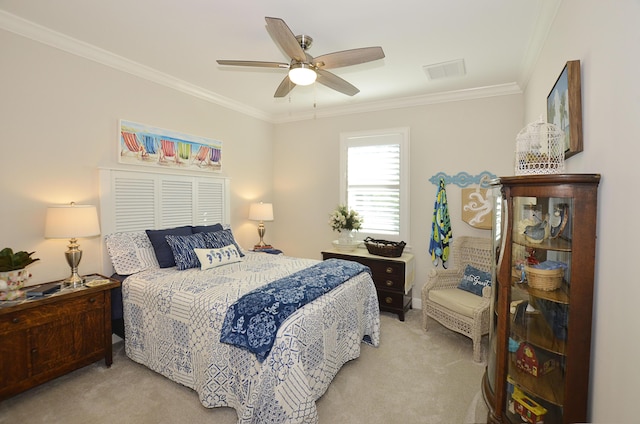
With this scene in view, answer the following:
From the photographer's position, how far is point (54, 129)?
2.57 metres

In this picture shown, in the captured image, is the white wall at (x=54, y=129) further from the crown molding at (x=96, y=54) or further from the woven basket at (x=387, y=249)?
the woven basket at (x=387, y=249)

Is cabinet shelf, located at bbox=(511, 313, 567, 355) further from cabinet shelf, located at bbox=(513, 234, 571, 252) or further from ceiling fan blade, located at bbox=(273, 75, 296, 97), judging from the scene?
ceiling fan blade, located at bbox=(273, 75, 296, 97)

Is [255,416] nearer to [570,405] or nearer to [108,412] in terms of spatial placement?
[108,412]

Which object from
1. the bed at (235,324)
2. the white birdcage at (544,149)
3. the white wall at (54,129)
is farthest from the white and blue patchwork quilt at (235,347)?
the white birdcage at (544,149)

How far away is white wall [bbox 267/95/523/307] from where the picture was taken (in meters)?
3.58

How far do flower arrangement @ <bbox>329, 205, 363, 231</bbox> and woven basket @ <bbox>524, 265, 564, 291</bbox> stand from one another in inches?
101

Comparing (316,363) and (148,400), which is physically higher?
(316,363)

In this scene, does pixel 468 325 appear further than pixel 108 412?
Yes

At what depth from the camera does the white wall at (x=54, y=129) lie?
2344 millimetres

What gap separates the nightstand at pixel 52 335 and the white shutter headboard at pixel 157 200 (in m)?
0.56

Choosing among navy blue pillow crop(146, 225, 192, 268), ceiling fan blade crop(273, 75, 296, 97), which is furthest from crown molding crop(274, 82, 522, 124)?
navy blue pillow crop(146, 225, 192, 268)

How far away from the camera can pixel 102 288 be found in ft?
8.14

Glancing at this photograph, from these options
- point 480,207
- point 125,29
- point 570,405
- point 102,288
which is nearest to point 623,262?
point 570,405

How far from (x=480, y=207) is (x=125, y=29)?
3.91 meters
